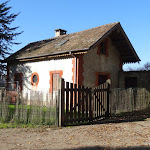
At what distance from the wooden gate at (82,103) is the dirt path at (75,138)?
0.66 meters

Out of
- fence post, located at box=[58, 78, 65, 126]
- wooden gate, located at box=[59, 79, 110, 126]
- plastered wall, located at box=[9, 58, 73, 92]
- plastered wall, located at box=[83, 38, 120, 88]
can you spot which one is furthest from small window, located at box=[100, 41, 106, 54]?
fence post, located at box=[58, 78, 65, 126]

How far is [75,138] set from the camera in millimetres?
5895

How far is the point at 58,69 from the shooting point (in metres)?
13.8

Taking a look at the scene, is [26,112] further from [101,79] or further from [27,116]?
[101,79]

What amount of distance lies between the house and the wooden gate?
11.3ft

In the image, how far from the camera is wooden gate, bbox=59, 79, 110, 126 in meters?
7.52

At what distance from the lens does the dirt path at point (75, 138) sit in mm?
5105

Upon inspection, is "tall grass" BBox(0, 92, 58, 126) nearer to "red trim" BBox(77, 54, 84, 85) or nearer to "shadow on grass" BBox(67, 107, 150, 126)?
"shadow on grass" BBox(67, 107, 150, 126)

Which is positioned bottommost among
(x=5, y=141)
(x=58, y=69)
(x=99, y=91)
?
(x=5, y=141)

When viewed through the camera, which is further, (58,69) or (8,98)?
(58,69)

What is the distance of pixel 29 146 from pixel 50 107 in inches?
97.7

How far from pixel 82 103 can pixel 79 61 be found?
4.96 meters

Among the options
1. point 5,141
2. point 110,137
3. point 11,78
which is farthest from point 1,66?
point 110,137

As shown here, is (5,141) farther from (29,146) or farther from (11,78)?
(11,78)
